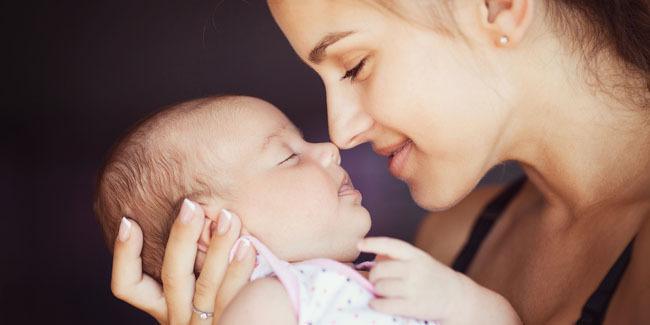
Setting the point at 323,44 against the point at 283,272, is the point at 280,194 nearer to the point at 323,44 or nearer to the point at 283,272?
the point at 283,272

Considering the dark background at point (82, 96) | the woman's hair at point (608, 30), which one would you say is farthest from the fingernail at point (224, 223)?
the dark background at point (82, 96)

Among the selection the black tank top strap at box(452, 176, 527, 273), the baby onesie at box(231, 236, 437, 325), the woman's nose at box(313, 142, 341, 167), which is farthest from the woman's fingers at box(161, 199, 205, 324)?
the black tank top strap at box(452, 176, 527, 273)

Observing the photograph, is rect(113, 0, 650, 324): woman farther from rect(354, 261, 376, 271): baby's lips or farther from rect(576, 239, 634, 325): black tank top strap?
rect(354, 261, 376, 271): baby's lips

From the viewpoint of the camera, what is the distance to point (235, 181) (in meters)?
1.60

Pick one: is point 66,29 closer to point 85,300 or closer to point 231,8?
point 231,8

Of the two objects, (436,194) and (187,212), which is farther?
(436,194)

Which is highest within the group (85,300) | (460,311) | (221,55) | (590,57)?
(590,57)

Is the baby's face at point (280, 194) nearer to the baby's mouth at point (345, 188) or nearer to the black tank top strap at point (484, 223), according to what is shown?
the baby's mouth at point (345, 188)

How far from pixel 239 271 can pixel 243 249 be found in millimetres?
43

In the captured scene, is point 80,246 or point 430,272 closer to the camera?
point 430,272

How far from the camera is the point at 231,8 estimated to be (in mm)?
3270

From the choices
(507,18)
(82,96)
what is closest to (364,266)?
(507,18)

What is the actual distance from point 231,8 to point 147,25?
357mm

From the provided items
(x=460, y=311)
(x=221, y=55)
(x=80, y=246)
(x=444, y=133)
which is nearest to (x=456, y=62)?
(x=444, y=133)
